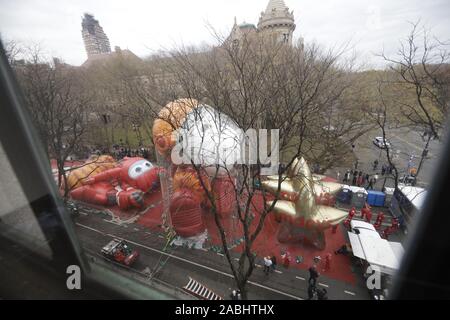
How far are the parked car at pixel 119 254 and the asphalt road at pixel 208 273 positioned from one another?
1.13 feet

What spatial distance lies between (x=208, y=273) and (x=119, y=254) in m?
3.26

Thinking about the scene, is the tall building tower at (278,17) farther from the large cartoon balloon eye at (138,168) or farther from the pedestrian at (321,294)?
the pedestrian at (321,294)

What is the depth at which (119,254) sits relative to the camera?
24.0 feet

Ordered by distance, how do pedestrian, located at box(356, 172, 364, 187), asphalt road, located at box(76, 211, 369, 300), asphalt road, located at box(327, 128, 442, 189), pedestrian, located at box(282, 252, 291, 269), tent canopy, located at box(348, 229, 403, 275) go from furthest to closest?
asphalt road, located at box(327, 128, 442, 189)
pedestrian, located at box(356, 172, 364, 187)
pedestrian, located at box(282, 252, 291, 269)
asphalt road, located at box(76, 211, 369, 300)
tent canopy, located at box(348, 229, 403, 275)

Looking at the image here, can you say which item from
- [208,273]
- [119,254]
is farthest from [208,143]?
[119,254]

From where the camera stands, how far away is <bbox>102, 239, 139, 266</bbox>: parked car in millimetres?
7176

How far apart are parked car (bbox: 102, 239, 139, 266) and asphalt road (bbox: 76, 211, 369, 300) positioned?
343 mm

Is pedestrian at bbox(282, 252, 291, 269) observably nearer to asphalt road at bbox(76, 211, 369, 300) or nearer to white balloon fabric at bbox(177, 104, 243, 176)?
asphalt road at bbox(76, 211, 369, 300)

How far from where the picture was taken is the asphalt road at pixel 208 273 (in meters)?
6.52

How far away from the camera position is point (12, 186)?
5.73 feet

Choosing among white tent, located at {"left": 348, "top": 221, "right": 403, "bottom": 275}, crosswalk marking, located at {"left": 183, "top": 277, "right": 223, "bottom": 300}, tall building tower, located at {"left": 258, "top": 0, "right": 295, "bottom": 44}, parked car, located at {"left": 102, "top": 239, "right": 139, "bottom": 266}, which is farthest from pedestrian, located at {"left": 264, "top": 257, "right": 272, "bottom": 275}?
tall building tower, located at {"left": 258, "top": 0, "right": 295, "bottom": 44}

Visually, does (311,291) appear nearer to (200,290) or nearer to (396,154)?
(200,290)
